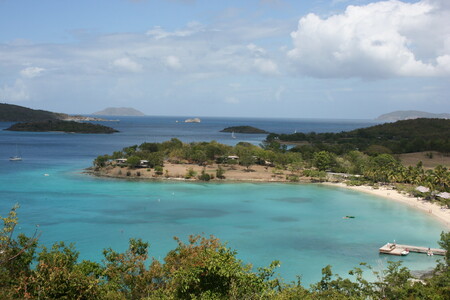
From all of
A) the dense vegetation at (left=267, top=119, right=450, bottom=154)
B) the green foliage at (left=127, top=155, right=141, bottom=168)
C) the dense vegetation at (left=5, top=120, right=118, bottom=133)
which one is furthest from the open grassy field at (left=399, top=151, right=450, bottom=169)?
the dense vegetation at (left=5, top=120, right=118, bottom=133)

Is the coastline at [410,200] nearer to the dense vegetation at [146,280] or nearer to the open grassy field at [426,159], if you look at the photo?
the dense vegetation at [146,280]

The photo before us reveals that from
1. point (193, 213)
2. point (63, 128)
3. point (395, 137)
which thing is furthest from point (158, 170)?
point (63, 128)

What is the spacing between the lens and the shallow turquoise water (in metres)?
30.4

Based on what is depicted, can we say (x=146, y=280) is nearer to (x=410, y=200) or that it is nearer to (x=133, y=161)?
(x=410, y=200)

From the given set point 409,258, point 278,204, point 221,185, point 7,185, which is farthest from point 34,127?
point 409,258

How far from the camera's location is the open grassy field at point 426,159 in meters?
81.9

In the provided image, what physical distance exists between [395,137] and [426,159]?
40901 mm

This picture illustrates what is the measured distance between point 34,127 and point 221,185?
475 ft

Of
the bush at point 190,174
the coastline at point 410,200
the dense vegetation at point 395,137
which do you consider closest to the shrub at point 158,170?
Result: the bush at point 190,174

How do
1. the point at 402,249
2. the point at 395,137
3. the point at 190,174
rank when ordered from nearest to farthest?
the point at 402,249
the point at 190,174
the point at 395,137

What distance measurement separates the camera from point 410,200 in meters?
48.4

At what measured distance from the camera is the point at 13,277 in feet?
47.6

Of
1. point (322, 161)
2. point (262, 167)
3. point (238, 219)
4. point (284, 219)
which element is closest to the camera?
point (238, 219)

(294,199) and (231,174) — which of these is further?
(231,174)
